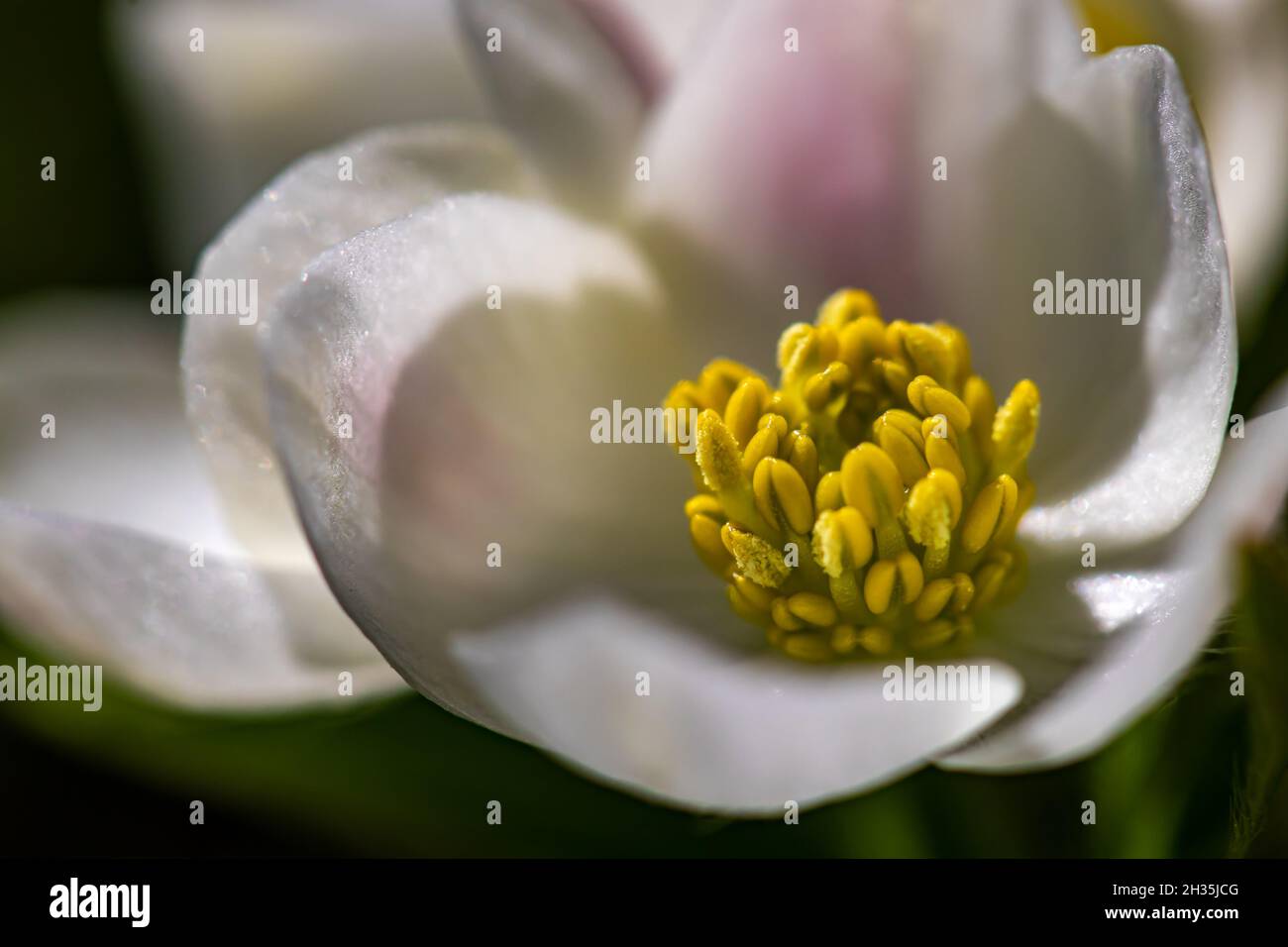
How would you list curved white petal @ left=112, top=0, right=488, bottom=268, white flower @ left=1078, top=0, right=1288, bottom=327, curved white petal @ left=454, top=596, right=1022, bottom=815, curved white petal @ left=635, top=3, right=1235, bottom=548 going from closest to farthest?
curved white petal @ left=454, top=596, right=1022, bottom=815
curved white petal @ left=635, top=3, right=1235, bottom=548
white flower @ left=1078, top=0, right=1288, bottom=327
curved white petal @ left=112, top=0, right=488, bottom=268

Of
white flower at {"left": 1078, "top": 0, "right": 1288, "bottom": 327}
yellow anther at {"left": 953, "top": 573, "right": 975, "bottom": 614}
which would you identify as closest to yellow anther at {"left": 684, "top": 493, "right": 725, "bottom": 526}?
yellow anther at {"left": 953, "top": 573, "right": 975, "bottom": 614}

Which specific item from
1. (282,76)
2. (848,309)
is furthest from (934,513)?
(282,76)

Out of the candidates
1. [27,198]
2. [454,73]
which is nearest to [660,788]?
[454,73]

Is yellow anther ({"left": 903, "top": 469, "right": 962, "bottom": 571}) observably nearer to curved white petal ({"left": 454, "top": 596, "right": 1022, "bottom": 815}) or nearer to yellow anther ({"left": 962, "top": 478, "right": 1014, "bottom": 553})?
yellow anther ({"left": 962, "top": 478, "right": 1014, "bottom": 553})

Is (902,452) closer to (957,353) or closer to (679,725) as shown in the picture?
(957,353)

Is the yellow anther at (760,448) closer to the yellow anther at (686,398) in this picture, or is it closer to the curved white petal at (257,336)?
the yellow anther at (686,398)

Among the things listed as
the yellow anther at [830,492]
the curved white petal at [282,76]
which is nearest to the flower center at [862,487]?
the yellow anther at [830,492]
